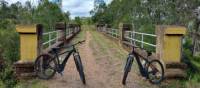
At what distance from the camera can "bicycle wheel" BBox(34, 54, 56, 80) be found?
27.2ft

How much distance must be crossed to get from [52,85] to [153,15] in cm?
1628

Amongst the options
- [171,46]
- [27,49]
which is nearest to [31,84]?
[27,49]

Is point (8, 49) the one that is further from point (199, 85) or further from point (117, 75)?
point (199, 85)

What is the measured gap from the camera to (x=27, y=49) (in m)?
8.62

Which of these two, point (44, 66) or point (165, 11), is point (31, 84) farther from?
point (165, 11)

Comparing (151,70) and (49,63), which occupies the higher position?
(49,63)

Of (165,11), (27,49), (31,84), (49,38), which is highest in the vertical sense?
(165,11)

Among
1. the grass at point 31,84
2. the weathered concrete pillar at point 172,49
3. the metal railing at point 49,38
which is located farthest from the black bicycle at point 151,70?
the metal railing at point 49,38

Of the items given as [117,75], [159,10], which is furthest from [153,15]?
[117,75]

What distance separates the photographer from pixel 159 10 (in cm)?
2217

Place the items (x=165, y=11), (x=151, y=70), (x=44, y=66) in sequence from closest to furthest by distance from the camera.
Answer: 1. (x=151, y=70)
2. (x=44, y=66)
3. (x=165, y=11)

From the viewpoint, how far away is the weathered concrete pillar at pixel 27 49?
8438 millimetres

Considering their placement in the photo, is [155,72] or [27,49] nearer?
[155,72]

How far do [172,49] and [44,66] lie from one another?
309cm
